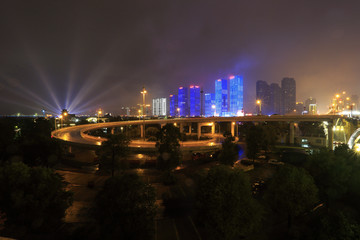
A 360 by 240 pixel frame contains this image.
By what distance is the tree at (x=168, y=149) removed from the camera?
18703mm

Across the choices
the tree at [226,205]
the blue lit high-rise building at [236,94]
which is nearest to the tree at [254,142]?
the tree at [226,205]

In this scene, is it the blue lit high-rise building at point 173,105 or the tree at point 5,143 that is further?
the blue lit high-rise building at point 173,105

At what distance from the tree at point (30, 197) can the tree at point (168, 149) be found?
9.61 m

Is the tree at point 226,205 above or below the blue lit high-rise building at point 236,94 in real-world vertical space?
below

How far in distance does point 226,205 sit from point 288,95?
197118 mm

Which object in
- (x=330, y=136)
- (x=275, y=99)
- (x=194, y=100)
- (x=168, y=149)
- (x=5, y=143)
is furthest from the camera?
(x=275, y=99)

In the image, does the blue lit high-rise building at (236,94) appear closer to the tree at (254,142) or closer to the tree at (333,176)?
the tree at (254,142)

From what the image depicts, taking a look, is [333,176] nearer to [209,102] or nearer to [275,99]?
[209,102]

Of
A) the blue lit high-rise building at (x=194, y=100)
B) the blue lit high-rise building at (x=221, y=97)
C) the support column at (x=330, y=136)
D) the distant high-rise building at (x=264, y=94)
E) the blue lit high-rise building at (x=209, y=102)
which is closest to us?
the support column at (x=330, y=136)

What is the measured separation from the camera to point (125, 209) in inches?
331

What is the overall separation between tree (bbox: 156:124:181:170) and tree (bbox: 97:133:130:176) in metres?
3.31

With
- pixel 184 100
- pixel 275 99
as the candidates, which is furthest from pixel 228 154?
pixel 275 99

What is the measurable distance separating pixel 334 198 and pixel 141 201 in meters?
13.9

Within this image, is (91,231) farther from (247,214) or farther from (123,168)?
(123,168)
